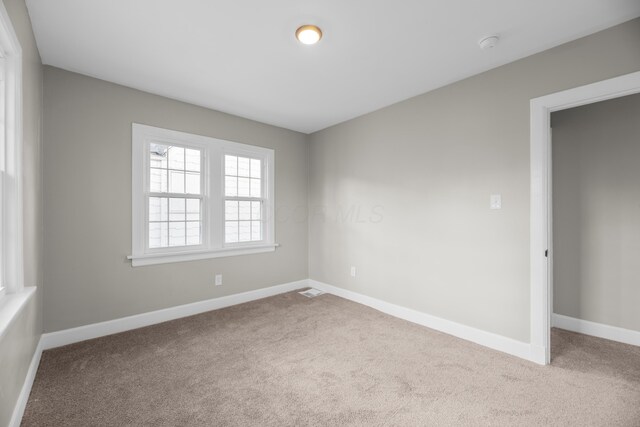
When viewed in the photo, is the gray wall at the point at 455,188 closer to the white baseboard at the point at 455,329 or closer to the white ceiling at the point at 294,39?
the white baseboard at the point at 455,329

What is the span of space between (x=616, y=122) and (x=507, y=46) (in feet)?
4.95

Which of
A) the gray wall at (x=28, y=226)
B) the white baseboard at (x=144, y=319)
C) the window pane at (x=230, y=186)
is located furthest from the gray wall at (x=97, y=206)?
the window pane at (x=230, y=186)

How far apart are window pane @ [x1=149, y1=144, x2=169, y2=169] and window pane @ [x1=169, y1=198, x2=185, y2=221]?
1.34 ft

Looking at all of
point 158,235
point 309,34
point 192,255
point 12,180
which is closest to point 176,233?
point 158,235

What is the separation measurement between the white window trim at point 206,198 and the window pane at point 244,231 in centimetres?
10

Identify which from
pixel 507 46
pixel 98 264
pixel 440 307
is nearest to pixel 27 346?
pixel 98 264

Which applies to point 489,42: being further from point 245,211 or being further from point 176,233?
point 176,233

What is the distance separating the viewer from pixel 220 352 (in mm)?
2537

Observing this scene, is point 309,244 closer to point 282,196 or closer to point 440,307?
point 282,196

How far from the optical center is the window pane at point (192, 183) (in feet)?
11.3

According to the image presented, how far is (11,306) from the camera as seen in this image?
1566mm

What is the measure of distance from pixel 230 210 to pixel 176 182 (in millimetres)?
756

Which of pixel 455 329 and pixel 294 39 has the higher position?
pixel 294 39

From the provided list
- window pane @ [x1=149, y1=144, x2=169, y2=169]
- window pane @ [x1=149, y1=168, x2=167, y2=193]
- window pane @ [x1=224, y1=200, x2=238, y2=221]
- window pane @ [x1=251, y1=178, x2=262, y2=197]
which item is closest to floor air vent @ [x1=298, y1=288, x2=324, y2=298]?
window pane @ [x1=224, y1=200, x2=238, y2=221]
